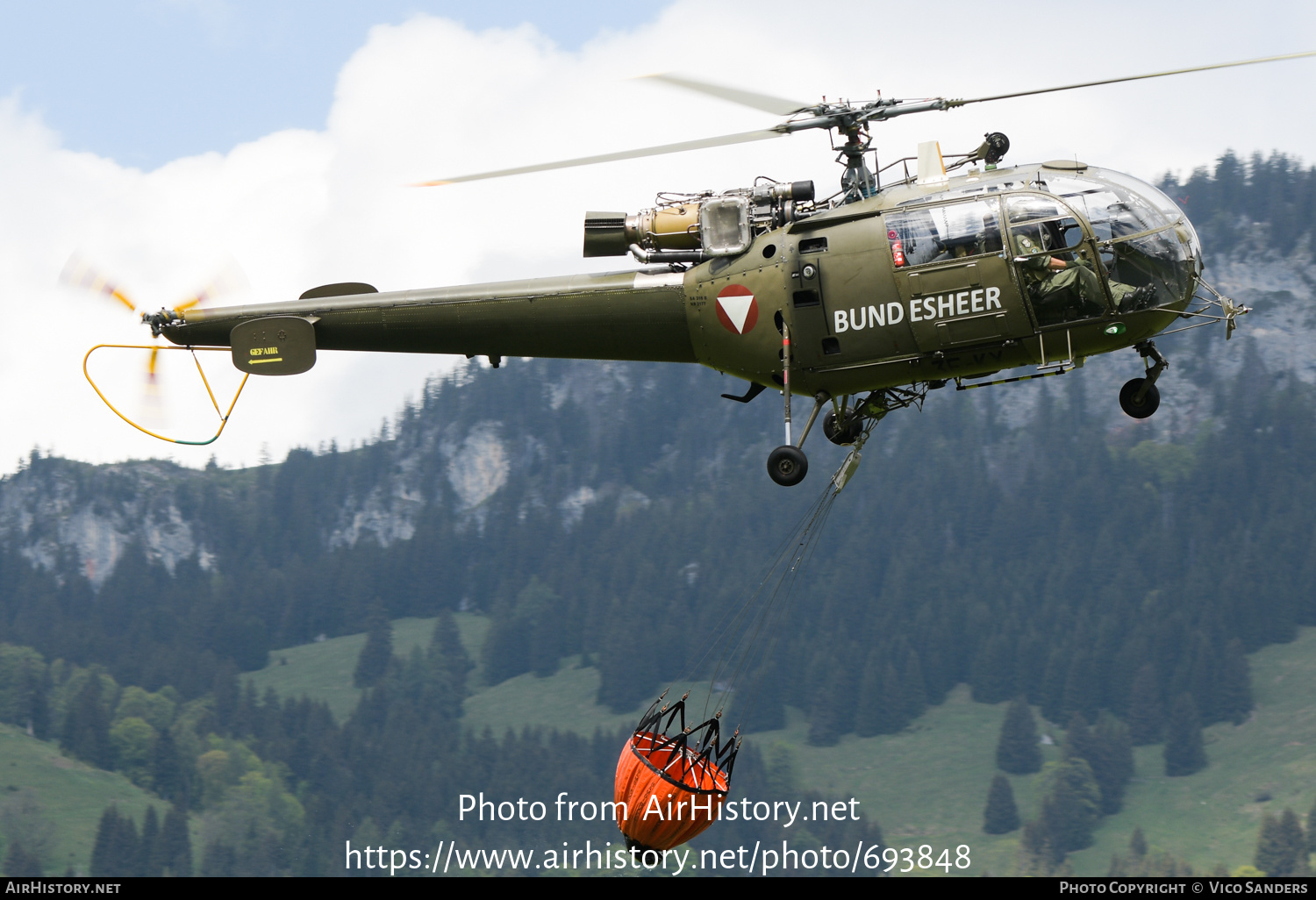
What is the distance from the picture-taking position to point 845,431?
3003 cm

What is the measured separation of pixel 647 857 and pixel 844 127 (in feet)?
41.6

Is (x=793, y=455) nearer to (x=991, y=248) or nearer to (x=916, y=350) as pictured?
(x=916, y=350)

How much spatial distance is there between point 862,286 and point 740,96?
3662 millimetres

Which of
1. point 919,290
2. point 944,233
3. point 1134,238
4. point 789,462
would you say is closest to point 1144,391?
point 1134,238

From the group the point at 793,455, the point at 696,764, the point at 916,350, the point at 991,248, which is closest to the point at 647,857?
the point at 696,764

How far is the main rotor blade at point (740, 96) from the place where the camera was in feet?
84.7

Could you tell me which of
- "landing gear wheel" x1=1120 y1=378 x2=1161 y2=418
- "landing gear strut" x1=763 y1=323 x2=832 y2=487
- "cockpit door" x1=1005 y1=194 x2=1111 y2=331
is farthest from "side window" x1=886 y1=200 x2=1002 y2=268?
"landing gear wheel" x1=1120 y1=378 x2=1161 y2=418

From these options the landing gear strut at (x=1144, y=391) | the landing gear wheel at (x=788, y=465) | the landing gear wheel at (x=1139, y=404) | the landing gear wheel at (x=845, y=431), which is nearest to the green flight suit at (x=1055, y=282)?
the landing gear strut at (x=1144, y=391)

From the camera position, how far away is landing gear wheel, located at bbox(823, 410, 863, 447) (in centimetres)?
2998

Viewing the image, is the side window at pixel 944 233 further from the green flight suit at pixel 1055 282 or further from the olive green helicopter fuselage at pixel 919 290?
the green flight suit at pixel 1055 282

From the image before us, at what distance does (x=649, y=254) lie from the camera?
30047mm

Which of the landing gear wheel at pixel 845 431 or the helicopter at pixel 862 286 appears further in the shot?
the landing gear wheel at pixel 845 431

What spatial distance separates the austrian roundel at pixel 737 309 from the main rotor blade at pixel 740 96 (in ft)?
9.56
